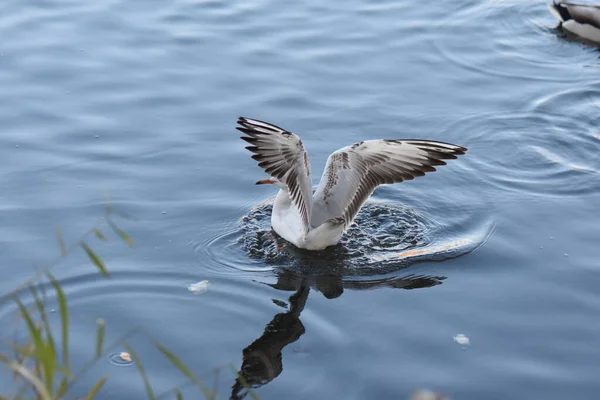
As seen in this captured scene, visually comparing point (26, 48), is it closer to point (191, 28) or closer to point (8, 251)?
point (191, 28)

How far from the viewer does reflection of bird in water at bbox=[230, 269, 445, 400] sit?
608 cm

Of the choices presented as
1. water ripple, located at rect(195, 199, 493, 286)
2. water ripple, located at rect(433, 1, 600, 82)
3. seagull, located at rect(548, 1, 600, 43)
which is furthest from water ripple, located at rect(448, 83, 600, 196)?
seagull, located at rect(548, 1, 600, 43)

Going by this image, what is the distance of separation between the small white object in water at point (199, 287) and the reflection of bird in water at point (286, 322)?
0.55m

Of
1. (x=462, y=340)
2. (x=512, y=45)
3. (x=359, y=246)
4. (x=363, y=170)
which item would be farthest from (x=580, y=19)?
(x=462, y=340)

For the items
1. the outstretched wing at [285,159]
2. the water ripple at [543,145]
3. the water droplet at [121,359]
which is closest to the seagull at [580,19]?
the water ripple at [543,145]

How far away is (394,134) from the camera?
977 centimetres

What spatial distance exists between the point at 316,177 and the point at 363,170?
82cm

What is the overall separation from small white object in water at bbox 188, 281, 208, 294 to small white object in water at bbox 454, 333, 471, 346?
1911 millimetres

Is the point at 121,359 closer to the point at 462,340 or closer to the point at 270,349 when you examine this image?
the point at 270,349

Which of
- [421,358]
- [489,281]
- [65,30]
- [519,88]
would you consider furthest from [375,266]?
[65,30]

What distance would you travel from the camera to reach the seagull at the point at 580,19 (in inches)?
506

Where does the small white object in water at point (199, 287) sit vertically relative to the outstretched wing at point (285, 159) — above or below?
below

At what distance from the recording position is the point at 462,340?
654 cm

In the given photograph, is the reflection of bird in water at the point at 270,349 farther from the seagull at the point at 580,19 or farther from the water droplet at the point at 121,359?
the seagull at the point at 580,19
